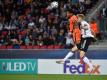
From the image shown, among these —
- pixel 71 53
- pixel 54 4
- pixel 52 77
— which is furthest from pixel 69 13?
pixel 52 77

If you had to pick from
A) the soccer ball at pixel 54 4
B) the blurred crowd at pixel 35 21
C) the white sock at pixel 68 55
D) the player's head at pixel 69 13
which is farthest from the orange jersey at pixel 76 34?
the soccer ball at pixel 54 4

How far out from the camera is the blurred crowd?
1923 centimetres

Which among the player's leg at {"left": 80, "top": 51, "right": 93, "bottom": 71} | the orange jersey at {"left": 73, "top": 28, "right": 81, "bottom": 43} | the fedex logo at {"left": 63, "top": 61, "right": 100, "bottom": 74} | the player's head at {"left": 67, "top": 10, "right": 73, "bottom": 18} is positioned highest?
the player's head at {"left": 67, "top": 10, "right": 73, "bottom": 18}

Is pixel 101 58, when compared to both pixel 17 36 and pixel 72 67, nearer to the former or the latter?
pixel 72 67

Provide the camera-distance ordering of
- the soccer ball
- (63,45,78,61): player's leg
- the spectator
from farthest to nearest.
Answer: the soccer ball < the spectator < (63,45,78,61): player's leg

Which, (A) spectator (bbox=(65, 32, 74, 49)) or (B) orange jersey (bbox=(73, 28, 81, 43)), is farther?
(A) spectator (bbox=(65, 32, 74, 49))

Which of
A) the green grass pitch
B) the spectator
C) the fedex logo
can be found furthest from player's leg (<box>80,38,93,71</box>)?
the spectator

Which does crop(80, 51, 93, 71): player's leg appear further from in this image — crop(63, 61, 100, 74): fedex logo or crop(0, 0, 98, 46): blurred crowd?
crop(0, 0, 98, 46): blurred crowd

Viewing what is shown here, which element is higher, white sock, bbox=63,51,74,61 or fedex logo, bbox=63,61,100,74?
white sock, bbox=63,51,74,61

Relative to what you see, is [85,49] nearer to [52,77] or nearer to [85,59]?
[85,59]

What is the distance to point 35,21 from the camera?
68.6 ft

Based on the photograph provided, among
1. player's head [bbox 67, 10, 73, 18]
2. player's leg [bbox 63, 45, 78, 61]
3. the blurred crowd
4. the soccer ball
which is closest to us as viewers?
player's leg [bbox 63, 45, 78, 61]

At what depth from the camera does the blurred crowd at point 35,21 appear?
19.2 meters

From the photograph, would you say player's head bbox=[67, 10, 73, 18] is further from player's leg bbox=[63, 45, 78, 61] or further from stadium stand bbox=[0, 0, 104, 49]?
player's leg bbox=[63, 45, 78, 61]
